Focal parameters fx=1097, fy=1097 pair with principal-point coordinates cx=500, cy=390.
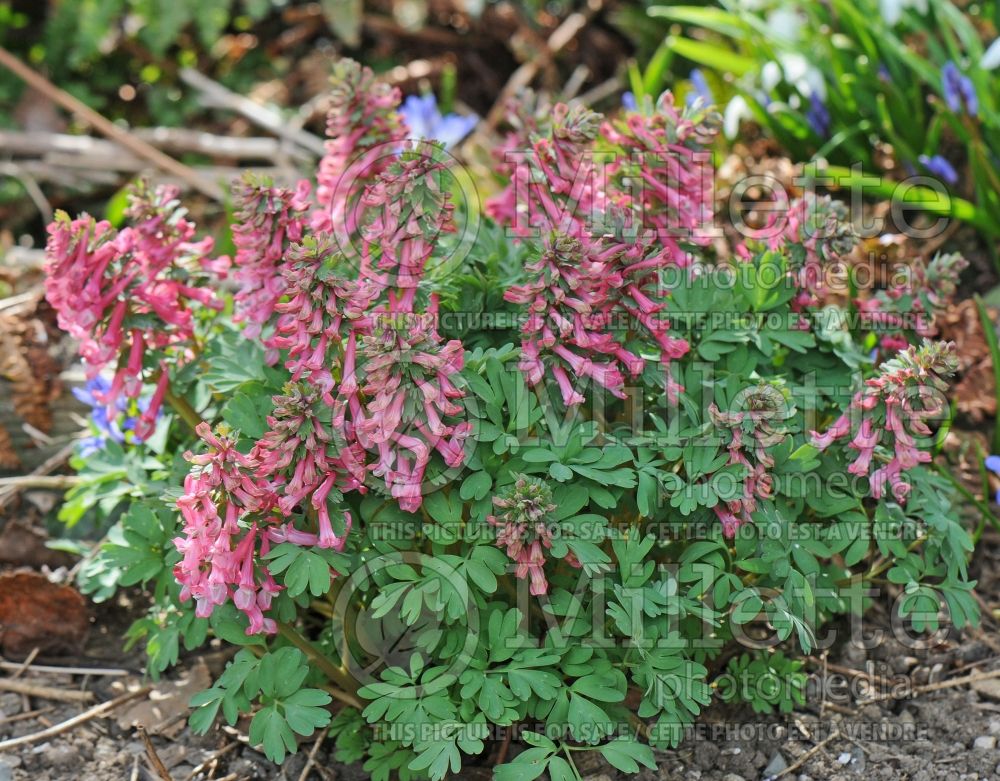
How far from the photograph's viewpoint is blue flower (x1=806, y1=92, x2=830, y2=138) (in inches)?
155

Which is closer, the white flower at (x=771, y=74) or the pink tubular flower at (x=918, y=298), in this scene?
the pink tubular flower at (x=918, y=298)

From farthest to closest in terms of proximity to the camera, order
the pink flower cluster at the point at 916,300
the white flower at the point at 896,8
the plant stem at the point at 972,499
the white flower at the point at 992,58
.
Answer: the white flower at the point at 896,8, the white flower at the point at 992,58, the plant stem at the point at 972,499, the pink flower cluster at the point at 916,300

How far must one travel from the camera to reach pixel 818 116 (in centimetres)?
398

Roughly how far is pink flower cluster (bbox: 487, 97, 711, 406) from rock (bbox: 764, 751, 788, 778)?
2.84 feet

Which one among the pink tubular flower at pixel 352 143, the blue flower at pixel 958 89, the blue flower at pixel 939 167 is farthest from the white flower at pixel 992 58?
the pink tubular flower at pixel 352 143

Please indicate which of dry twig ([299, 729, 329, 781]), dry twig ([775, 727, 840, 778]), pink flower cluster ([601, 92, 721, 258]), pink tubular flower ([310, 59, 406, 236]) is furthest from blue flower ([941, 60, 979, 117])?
dry twig ([299, 729, 329, 781])

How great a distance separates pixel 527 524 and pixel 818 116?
2.55m

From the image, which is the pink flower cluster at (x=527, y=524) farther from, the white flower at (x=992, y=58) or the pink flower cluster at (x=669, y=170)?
the white flower at (x=992, y=58)

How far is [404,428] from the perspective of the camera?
210cm

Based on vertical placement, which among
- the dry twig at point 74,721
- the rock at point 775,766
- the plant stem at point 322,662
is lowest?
the dry twig at point 74,721

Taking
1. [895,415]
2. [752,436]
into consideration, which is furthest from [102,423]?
[895,415]

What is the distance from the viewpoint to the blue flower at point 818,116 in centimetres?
395

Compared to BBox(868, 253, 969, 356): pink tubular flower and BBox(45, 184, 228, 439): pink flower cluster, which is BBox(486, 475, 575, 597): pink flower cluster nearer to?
BBox(45, 184, 228, 439): pink flower cluster

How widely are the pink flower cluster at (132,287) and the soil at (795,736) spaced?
0.74m
